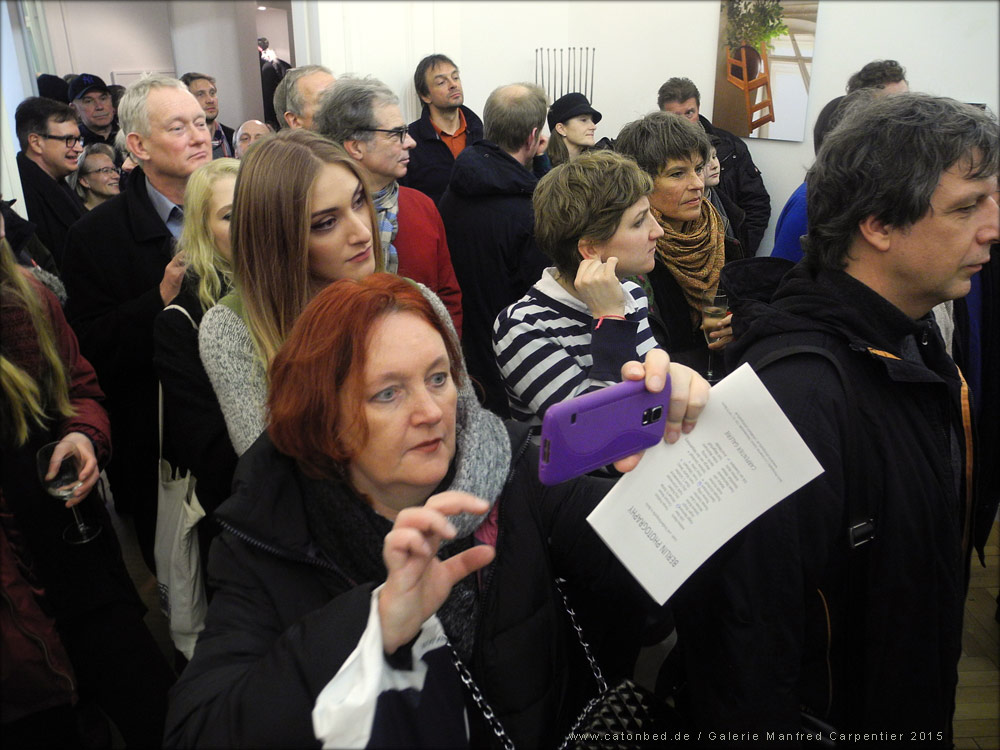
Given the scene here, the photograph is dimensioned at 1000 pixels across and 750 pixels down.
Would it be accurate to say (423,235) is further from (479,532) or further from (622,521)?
(622,521)

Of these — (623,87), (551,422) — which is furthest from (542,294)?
(551,422)

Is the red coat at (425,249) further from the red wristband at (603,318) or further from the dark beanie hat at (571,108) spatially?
the dark beanie hat at (571,108)

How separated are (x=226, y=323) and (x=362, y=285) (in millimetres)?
586

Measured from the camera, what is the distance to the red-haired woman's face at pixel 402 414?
1144 mm

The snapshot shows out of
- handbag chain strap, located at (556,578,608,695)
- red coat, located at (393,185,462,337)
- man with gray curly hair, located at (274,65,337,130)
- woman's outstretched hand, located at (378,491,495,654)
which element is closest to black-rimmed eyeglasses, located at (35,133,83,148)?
man with gray curly hair, located at (274,65,337,130)

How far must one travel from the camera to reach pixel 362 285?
120 centimetres

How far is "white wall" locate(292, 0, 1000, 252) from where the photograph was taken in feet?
2.87

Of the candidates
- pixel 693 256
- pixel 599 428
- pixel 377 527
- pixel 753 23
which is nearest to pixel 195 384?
pixel 377 527

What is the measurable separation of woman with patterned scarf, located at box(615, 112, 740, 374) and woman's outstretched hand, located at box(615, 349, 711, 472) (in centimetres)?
134

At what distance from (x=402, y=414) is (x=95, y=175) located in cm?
403

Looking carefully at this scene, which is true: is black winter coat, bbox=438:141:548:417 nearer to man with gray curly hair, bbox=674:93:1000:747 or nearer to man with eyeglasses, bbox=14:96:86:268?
man with gray curly hair, bbox=674:93:1000:747

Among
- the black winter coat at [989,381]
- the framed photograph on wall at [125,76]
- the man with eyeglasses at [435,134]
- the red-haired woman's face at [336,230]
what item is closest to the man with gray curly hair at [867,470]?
the black winter coat at [989,381]

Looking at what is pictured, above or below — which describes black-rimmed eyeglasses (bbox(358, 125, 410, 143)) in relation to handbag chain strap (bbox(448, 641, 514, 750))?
above

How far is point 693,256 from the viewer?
8.13 ft
